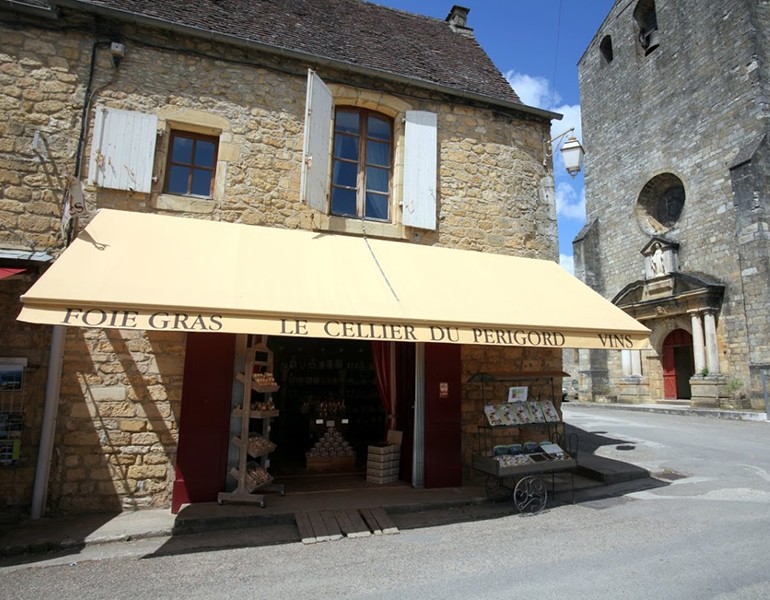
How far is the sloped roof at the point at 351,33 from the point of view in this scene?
651 centimetres

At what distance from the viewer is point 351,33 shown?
8.05 metres

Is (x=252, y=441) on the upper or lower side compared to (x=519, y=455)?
upper

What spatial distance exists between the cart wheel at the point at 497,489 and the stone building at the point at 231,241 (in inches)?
20.6

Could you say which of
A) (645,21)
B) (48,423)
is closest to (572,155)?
(48,423)

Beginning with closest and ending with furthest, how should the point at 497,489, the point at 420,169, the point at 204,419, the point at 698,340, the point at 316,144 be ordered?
the point at 204,419
the point at 497,489
the point at 316,144
the point at 420,169
the point at 698,340

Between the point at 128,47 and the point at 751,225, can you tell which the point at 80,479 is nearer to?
the point at 128,47

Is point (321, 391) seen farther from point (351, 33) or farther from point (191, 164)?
point (351, 33)

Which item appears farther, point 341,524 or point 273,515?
point 273,515

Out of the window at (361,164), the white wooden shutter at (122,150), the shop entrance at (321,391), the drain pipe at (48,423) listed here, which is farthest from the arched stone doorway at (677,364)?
the drain pipe at (48,423)

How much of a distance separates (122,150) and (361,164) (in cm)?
313

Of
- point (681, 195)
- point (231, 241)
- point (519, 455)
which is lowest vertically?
point (519, 455)

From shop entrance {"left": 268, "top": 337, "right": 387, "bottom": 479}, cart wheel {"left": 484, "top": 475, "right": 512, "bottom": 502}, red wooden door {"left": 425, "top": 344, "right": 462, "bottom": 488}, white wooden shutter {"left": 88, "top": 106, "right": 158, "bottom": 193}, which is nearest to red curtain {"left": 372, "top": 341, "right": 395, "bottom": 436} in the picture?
red wooden door {"left": 425, "top": 344, "right": 462, "bottom": 488}

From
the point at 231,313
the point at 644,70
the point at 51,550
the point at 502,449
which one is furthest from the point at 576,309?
the point at 644,70

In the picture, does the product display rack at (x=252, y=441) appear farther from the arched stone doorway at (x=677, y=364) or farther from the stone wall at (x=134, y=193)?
the arched stone doorway at (x=677, y=364)
